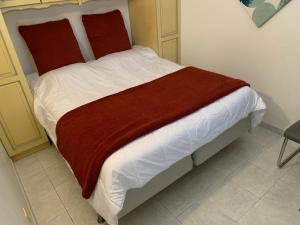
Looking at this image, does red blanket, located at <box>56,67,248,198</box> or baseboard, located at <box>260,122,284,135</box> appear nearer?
red blanket, located at <box>56,67,248,198</box>

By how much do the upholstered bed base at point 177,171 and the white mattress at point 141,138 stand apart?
9 centimetres

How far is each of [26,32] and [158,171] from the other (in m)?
1.81

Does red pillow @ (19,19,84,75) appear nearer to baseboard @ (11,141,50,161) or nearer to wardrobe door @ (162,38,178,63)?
baseboard @ (11,141,50,161)

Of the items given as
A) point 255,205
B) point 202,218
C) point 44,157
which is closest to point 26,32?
point 44,157

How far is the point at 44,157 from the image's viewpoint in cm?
225

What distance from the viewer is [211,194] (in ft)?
5.69

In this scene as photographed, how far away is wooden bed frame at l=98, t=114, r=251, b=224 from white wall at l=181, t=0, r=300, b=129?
0.48 meters

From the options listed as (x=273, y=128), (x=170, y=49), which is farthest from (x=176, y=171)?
(x=170, y=49)

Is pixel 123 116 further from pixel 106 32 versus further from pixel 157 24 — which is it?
pixel 157 24

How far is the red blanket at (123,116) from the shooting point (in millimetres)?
1339

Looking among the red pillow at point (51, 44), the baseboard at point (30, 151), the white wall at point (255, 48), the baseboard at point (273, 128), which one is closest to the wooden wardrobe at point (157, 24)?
the white wall at point (255, 48)

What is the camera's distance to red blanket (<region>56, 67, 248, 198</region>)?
1339 millimetres

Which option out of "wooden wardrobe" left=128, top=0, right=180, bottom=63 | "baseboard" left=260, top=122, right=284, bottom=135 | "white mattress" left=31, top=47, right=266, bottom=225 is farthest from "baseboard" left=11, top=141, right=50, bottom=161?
"baseboard" left=260, top=122, right=284, bottom=135

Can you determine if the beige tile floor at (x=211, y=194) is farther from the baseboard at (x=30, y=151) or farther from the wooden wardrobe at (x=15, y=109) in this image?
the wooden wardrobe at (x=15, y=109)
